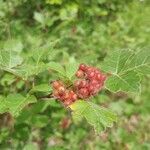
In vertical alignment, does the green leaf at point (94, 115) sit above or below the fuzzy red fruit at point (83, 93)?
below

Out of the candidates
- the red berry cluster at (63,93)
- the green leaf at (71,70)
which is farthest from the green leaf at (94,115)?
the green leaf at (71,70)

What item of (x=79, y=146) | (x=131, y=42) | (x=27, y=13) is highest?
(x=27, y=13)

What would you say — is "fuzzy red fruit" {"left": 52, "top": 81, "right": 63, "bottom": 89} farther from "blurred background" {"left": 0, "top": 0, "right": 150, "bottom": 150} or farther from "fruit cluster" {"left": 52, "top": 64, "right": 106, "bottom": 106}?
"blurred background" {"left": 0, "top": 0, "right": 150, "bottom": 150}

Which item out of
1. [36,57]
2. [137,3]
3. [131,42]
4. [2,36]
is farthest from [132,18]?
[36,57]

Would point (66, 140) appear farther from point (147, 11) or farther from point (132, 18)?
point (147, 11)

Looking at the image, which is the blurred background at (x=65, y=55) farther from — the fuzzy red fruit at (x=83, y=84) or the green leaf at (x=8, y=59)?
the fuzzy red fruit at (x=83, y=84)

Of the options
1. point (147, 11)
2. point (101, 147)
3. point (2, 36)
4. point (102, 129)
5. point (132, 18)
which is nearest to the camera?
point (102, 129)
